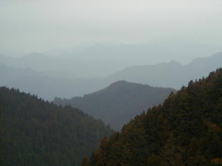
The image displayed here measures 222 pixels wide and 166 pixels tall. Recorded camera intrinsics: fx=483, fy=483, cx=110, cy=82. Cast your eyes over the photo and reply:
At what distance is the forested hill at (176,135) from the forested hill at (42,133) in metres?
49.7

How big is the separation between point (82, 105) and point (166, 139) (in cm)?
15820

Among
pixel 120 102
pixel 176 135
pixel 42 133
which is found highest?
pixel 120 102

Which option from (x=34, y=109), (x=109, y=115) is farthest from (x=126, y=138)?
(x=109, y=115)

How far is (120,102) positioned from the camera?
7254 inches

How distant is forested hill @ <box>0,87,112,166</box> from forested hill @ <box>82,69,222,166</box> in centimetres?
4974

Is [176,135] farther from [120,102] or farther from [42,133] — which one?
[120,102]

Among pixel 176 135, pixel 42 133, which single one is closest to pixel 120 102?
pixel 42 133

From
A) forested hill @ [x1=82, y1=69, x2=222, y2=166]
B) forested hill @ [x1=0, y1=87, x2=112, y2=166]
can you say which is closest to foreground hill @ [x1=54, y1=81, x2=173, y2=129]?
forested hill @ [x1=0, y1=87, x2=112, y2=166]

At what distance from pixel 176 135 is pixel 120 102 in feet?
527

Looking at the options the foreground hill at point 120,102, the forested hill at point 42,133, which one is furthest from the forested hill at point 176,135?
the foreground hill at point 120,102

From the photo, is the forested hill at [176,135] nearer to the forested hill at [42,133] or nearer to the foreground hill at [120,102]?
the forested hill at [42,133]

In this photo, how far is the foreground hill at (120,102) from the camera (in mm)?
164500

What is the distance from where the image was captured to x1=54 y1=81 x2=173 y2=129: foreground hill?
6476 inches

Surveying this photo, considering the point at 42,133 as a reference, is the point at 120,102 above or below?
above
